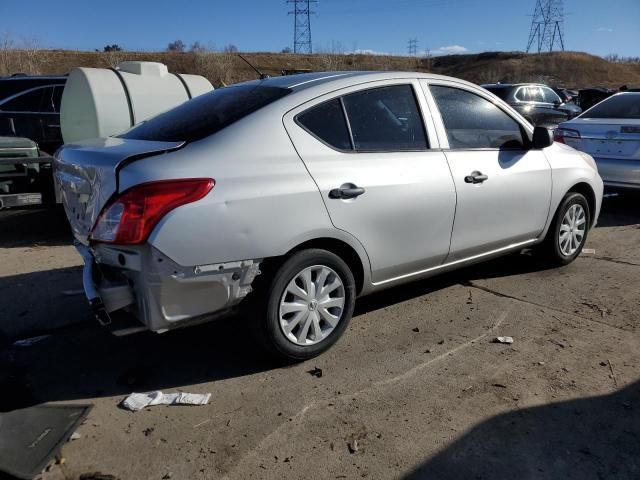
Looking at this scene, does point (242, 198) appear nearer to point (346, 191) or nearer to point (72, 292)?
point (346, 191)

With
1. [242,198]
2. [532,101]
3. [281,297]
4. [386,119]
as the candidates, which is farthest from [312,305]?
[532,101]

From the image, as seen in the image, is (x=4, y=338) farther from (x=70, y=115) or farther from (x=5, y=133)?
(x=5, y=133)

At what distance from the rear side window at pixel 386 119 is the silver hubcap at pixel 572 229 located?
1999 millimetres

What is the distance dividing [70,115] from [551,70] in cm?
8504

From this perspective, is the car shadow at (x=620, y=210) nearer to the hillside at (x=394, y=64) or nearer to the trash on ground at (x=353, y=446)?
the trash on ground at (x=353, y=446)

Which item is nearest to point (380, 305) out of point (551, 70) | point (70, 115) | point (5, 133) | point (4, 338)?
point (4, 338)

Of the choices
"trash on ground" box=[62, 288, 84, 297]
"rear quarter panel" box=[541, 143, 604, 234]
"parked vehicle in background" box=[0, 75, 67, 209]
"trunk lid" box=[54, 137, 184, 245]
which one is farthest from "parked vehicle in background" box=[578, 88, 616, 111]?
"trunk lid" box=[54, 137, 184, 245]

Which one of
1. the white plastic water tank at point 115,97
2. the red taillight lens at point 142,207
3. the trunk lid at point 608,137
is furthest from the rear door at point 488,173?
the white plastic water tank at point 115,97

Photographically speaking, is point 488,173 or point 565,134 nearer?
point 488,173

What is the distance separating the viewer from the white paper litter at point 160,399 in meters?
3.10

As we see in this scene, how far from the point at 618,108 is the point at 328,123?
623cm

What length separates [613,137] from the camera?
7391 mm

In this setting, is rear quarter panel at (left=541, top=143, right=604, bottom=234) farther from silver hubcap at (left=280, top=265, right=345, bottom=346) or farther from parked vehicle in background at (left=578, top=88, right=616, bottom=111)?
parked vehicle in background at (left=578, top=88, right=616, bottom=111)

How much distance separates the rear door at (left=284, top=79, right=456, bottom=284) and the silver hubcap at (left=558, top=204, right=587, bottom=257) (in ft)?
5.55
